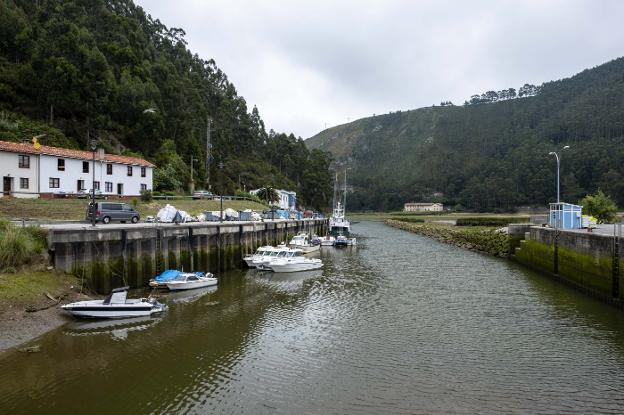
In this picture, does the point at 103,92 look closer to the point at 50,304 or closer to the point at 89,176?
the point at 89,176

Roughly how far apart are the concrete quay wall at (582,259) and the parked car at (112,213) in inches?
1407

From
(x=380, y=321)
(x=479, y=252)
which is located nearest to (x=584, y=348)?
(x=380, y=321)

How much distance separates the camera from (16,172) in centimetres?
4306

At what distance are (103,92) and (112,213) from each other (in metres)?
43.2

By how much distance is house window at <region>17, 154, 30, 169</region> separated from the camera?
43.3 meters

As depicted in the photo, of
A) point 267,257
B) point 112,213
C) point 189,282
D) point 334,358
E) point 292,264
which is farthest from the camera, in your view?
point 267,257

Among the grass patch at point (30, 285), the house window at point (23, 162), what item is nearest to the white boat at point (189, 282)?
the grass patch at point (30, 285)

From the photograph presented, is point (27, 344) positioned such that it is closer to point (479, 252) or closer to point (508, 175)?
point (479, 252)

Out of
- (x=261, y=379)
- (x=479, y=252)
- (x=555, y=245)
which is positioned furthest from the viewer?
(x=479, y=252)

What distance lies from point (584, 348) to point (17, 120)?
7096cm

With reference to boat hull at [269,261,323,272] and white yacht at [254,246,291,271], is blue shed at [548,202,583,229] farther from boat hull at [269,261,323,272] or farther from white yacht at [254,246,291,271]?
white yacht at [254,246,291,271]


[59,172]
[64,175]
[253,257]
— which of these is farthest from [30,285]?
[64,175]

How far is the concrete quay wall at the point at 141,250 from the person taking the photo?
2495 cm

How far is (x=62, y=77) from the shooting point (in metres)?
65.2
